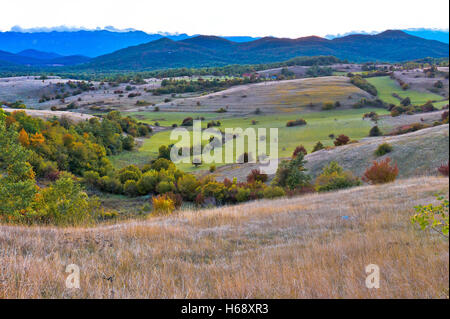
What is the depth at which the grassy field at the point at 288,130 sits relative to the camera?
4153 centimetres

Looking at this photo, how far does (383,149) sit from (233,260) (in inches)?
899

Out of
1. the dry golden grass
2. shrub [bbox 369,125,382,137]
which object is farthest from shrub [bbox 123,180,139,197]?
shrub [bbox 369,125,382,137]

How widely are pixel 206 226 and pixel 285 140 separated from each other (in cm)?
3832

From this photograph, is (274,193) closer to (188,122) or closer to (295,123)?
(295,123)

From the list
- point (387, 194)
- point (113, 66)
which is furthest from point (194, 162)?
point (113, 66)

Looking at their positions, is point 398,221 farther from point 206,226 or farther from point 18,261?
point 18,261

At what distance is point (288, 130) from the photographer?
5025cm

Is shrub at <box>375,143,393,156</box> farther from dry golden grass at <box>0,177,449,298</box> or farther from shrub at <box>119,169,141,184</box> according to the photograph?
shrub at <box>119,169,141,184</box>

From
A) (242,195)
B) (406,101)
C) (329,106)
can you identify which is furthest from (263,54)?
(242,195)

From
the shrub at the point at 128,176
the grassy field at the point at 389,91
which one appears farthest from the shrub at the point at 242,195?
the grassy field at the point at 389,91

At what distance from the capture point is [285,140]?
1773 inches

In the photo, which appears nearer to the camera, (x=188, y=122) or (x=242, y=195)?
(x=242, y=195)

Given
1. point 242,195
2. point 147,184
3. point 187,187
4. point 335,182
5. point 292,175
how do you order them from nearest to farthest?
point 335,182, point 242,195, point 292,175, point 187,187, point 147,184

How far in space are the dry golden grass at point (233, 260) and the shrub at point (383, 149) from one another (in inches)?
717
